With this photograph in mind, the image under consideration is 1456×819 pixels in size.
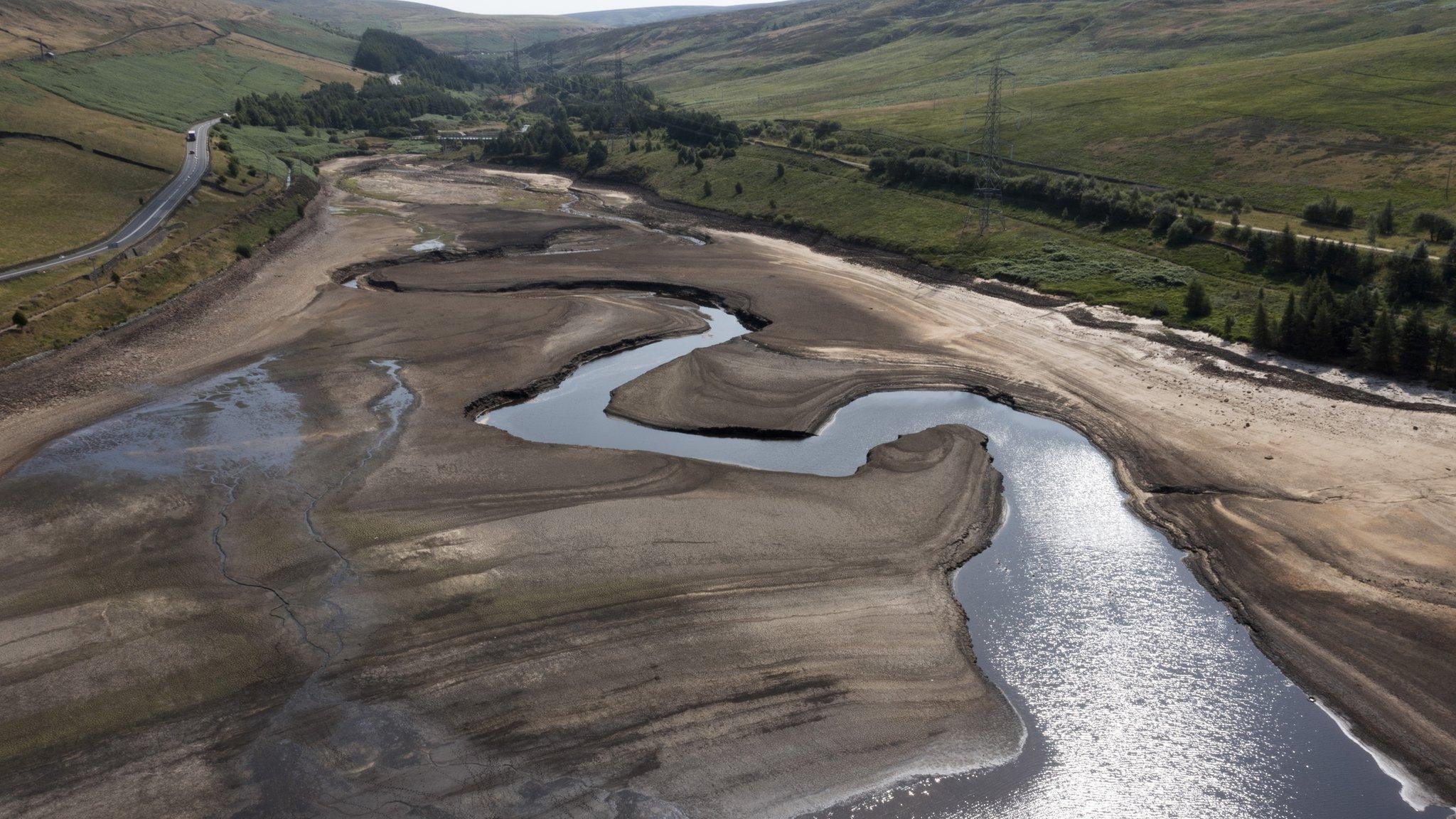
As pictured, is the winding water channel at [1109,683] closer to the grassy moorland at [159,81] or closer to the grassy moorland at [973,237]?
the grassy moorland at [973,237]

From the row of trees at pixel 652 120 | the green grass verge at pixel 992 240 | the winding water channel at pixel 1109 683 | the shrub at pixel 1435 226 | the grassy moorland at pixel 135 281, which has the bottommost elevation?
the winding water channel at pixel 1109 683

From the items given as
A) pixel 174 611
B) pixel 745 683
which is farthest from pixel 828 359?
pixel 174 611

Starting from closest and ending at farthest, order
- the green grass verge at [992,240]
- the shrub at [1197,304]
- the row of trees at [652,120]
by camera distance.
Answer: the shrub at [1197,304] < the green grass verge at [992,240] < the row of trees at [652,120]

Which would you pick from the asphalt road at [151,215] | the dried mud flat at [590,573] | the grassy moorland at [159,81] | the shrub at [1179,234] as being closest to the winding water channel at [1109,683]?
the dried mud flat at [590,573]

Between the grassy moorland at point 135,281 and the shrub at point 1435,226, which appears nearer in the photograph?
the grassy moorland at point 135,281

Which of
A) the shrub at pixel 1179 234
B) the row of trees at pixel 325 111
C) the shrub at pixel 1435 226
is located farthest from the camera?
the row of trees at pixel 325 111

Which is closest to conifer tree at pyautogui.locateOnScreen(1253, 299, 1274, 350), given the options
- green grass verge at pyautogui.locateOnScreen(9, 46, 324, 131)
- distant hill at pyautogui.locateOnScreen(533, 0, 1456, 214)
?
distant hill at pyautogui.locateOnScreen(533, 0, 1456, 214)

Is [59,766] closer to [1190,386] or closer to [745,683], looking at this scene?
[745,683]
